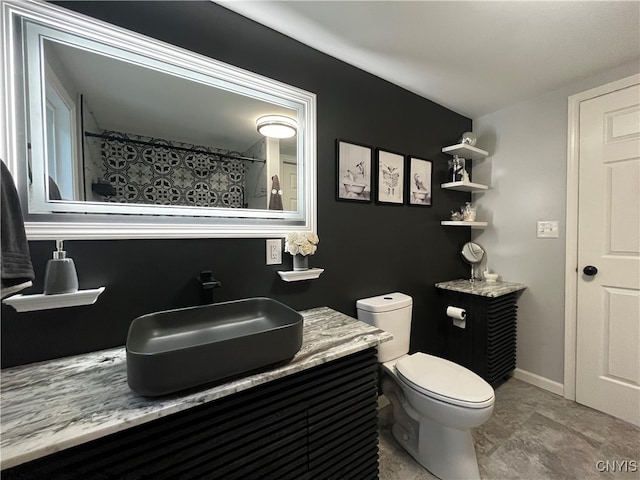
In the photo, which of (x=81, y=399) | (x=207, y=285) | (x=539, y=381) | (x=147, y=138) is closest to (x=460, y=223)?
(x=539, y=381)

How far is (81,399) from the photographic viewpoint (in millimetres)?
735

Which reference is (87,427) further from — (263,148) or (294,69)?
(294,69)

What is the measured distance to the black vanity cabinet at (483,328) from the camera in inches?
76.2

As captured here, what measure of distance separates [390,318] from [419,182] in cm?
113

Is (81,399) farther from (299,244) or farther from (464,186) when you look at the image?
(464,186)

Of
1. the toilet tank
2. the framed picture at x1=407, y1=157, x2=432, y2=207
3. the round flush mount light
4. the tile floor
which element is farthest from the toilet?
the round flush mount light

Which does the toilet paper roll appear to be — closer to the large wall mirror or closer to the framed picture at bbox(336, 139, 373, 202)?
the framed picture at bbox(336, 139, 373, 202)

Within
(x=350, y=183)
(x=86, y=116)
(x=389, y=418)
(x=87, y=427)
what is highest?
(x=86, y=116)

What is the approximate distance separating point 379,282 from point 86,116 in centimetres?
179

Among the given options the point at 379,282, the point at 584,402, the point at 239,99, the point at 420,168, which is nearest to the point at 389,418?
the point at 379,282

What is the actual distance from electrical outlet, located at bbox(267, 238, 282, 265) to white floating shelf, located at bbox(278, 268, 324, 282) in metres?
0.07

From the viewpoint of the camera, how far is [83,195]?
1.03m

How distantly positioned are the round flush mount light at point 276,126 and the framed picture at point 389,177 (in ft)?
2.21

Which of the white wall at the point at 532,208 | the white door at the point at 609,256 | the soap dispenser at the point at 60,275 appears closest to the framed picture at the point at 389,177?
the white wall at the point at 532,208
